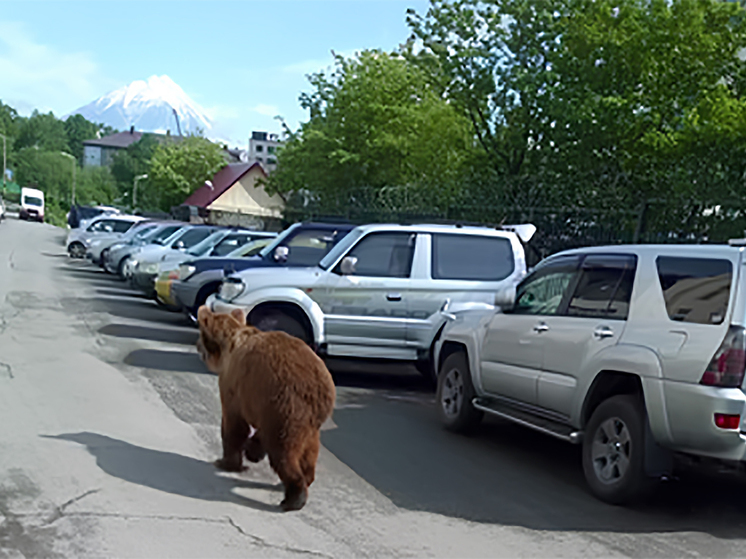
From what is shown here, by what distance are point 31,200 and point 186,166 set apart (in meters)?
26.8

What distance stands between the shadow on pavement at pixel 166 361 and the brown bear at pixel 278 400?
15.5ft

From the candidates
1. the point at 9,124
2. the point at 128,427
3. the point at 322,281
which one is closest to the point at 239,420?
the point at 128,427

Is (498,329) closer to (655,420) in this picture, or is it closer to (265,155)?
(655,420)

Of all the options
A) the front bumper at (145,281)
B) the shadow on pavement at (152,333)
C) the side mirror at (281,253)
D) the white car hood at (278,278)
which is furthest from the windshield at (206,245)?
the white car hood at (278,278)

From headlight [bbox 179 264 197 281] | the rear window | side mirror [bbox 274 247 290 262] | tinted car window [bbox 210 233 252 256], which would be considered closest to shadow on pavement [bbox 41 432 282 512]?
the rear window

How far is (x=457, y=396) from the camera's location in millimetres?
8570

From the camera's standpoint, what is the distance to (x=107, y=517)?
5273 millimetres

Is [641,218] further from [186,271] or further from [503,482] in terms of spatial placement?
[503,482]

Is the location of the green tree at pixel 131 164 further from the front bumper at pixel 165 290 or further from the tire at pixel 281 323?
the tire at pixel 281 323

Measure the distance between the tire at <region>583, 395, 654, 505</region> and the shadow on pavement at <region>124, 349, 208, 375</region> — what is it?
573cm

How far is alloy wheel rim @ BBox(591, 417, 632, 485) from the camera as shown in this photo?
6.10 meters

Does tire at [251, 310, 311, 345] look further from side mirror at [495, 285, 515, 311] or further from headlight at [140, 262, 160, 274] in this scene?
headlight at [140, 262, 160, 274]

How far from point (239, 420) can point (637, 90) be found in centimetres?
1233

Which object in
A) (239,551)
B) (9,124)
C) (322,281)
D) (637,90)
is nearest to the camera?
(239,551)
